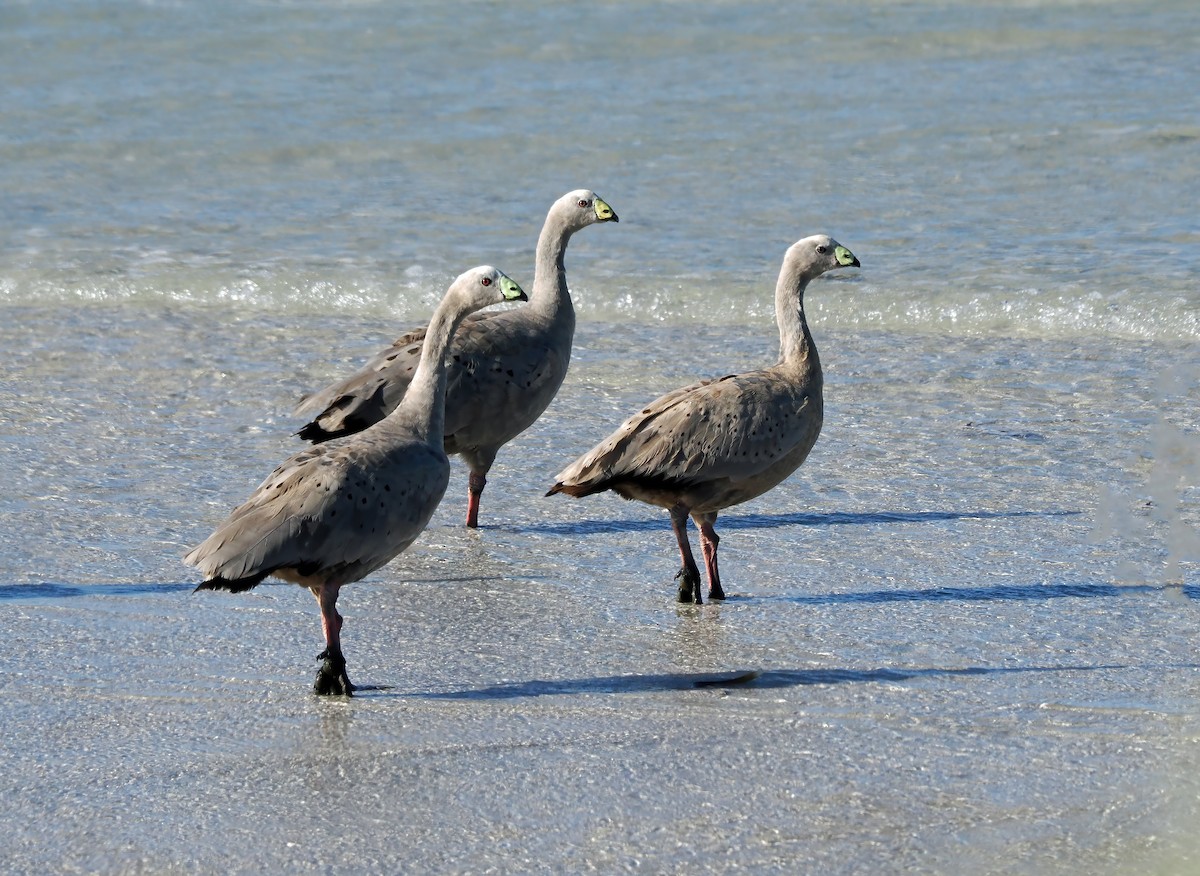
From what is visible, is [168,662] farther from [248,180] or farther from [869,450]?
[248,180]

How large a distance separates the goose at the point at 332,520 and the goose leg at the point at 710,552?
1.11 metres

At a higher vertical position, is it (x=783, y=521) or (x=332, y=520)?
(x=332, y=520)

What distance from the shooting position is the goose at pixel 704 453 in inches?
262

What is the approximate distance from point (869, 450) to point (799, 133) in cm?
848

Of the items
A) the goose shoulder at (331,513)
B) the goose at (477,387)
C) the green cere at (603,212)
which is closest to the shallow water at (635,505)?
the goose at (477,387)

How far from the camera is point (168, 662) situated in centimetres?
593

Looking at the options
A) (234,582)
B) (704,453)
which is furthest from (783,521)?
(234,582)

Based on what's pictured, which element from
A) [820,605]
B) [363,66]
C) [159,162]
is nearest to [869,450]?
[820,605]

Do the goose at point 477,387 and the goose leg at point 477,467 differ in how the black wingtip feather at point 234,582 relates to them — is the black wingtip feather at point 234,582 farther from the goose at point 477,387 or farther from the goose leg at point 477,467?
the goose leg at point 477,467

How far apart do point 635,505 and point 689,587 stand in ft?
5.26

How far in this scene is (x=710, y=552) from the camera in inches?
266

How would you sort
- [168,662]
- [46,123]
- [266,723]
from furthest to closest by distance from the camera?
[46,123] → [168,662] → [266,723]

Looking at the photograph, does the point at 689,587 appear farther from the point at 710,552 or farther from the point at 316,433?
the point at 316,433

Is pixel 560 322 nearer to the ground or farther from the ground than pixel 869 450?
farther from the ground
